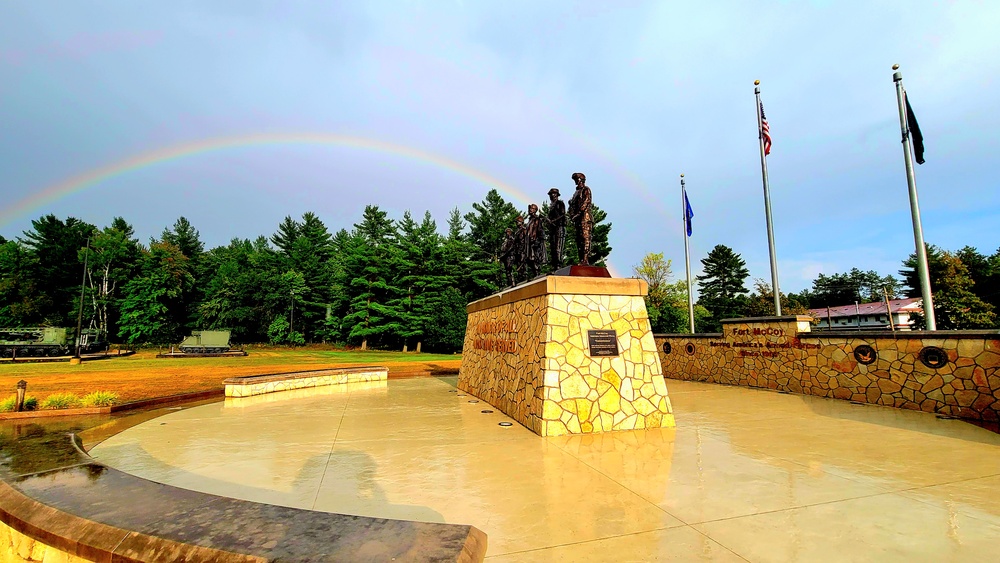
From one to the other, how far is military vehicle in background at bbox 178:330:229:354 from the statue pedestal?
2847 centimetres

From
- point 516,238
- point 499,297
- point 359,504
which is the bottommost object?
point 359,504

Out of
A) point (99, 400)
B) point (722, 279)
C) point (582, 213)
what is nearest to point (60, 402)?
point (99, 400)

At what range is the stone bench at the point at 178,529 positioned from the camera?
1.51m

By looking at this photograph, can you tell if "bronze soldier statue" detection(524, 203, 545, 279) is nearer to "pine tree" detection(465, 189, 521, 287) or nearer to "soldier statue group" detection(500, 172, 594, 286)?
"soldier statue group" detection(500, 172, 594, 286)

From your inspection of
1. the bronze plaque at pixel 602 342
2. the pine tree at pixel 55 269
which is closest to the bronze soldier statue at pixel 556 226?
the bronze plaque at pixel 602 342

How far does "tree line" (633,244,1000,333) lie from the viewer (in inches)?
1122

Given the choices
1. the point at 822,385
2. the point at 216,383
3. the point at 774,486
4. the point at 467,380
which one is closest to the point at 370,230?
the point at 216,383

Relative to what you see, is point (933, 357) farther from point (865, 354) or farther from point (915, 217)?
point (915, 217)

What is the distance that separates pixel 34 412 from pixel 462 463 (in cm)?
734

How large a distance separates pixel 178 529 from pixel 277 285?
4612 cm

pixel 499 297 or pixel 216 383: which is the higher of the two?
pixel 499 297

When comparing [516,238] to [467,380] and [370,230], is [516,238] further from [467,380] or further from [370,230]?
[370,230]

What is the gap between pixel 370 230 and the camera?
4638 centimetres

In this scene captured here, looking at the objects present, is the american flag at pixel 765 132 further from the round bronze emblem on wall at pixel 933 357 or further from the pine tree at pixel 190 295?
the pine tree at pixel 190 295
